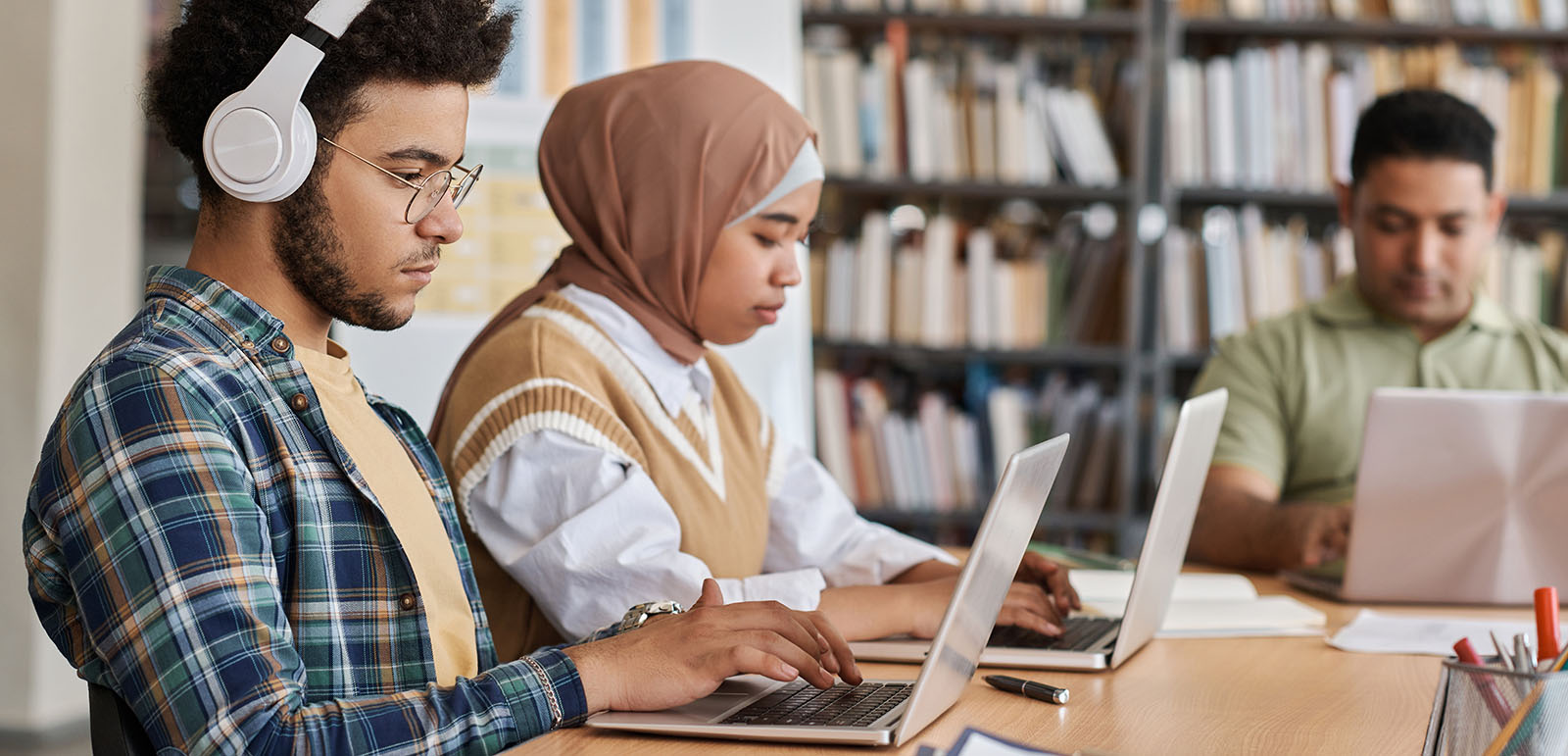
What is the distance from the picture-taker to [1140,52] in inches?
129

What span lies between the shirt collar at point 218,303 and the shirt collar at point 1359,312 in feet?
5.95

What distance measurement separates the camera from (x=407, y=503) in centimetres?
117

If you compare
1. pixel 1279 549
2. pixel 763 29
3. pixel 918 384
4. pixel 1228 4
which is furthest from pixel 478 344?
pixel 1228 4

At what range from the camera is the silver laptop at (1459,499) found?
164 cm

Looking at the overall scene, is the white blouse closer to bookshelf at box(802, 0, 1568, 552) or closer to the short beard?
the short beard

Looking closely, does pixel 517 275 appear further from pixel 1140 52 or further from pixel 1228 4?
pixel 1228 4

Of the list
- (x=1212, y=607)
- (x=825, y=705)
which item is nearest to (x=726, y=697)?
(x=825, y=705)

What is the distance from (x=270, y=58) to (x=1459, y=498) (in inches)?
54.5

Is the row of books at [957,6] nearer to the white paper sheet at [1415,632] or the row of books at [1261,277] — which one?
the row of books at [1261,277]

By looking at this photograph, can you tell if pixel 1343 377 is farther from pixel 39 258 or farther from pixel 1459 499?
pixel 39 258

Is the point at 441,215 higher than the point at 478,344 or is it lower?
higher

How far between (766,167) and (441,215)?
0.58 meters

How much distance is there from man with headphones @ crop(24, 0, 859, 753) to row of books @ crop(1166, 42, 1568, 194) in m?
2.41

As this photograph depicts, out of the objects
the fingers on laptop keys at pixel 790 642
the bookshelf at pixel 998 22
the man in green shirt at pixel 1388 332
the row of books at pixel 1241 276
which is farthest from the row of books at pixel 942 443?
the fingers on laptop keys at pixel 790 642
